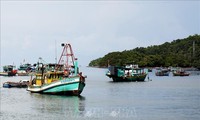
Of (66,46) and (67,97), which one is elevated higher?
(66,46)

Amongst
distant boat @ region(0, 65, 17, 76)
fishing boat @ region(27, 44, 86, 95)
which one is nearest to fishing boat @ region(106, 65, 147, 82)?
fishing boat @ region(27, 44, 86, 95)

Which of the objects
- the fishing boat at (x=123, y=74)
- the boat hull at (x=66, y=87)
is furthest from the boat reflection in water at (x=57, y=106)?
the fishing boat at (x=123, y=74)

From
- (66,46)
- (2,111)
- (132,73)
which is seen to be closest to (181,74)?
(132,73)

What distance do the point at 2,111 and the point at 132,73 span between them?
7561 centimetres

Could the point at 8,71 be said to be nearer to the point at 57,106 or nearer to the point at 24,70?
the point at 24,70

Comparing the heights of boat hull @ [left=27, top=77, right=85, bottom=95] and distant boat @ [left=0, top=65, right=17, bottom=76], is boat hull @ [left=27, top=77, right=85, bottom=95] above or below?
below

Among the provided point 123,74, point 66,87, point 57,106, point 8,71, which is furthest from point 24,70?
point 57,106

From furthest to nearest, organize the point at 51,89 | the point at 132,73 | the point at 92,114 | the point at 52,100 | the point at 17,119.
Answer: the point at 132,73
the point at 51,89
the point at 52,100
the point at 92,114
the point at 17,119

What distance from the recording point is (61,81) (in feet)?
215

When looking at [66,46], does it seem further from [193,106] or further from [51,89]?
[193,106]

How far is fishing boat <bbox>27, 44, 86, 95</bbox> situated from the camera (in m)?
65.0

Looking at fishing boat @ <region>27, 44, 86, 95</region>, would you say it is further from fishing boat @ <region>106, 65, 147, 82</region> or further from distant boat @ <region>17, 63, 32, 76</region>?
distant boat @ <region>17, 63, 32, 76</region>

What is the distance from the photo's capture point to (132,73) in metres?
122

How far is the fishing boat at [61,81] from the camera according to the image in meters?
65.0
